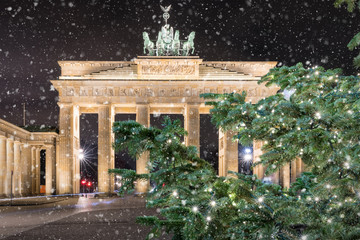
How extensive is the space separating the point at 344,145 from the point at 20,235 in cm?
1059

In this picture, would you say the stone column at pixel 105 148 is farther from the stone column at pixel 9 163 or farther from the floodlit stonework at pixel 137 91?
the stone column at pixel 9 163

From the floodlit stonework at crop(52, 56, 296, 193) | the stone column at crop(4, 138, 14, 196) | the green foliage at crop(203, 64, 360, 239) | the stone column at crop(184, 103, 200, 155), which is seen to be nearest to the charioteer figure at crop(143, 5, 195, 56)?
the floodlit stonework at crop(52, 56, 296, 193)

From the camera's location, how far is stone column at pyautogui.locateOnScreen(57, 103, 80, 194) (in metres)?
48.1

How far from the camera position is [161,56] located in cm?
5084

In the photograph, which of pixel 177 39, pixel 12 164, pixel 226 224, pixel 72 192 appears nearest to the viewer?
pixel 226 224

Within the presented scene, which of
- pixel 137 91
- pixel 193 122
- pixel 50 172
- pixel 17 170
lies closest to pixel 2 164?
pixel 17 170

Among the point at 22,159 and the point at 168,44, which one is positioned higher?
the point at 168,44

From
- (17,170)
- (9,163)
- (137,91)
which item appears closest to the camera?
(9,163)

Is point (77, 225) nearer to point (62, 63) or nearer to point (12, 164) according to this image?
point (12, 164)

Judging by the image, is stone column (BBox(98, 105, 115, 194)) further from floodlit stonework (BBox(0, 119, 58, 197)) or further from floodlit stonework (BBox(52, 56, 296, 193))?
floodlit stonework (BBox(0, 119, 58, 197))

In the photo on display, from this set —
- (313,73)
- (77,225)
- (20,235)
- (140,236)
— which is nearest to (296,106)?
(313,73)

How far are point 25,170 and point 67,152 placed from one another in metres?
5.43

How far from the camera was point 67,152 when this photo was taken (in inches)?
1912

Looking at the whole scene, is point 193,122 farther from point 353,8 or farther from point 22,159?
point 353,8
